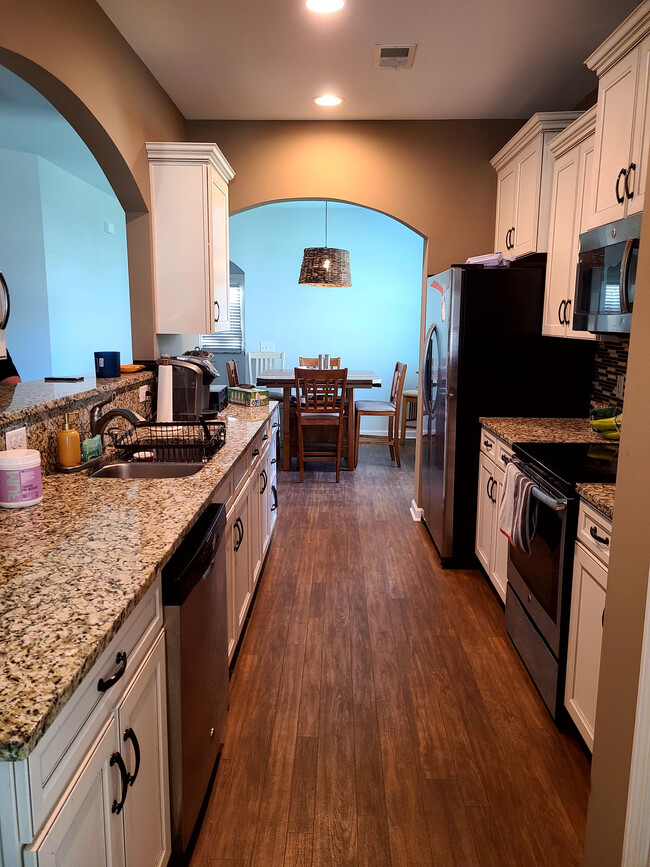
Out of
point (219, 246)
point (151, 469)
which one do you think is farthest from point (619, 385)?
point (219, 246)

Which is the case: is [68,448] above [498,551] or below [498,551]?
above

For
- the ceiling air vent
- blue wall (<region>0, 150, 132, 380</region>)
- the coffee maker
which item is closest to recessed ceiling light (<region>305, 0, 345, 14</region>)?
the ceiling air vent

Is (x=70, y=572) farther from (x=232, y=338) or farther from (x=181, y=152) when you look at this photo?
(x=232, y=338)

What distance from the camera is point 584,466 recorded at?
2223 millimetres

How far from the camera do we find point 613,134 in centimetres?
230

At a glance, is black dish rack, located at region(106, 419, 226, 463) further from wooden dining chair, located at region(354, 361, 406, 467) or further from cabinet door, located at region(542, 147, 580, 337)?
wooden dining chair, located at region(354, 361, 406, 467)

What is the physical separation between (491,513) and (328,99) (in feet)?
8.23

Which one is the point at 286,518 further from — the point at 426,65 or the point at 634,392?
the point at 634,392

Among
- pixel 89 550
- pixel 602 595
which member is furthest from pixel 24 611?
pixel 602 595

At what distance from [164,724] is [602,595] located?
1.26 metres

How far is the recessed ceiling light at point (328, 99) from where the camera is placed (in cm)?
350

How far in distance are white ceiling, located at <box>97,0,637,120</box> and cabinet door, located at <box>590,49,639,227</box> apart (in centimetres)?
43

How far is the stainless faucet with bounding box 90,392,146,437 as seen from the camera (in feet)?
6.86

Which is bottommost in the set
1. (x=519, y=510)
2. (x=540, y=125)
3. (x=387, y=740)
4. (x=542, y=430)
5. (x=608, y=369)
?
(x=387, y=740)
